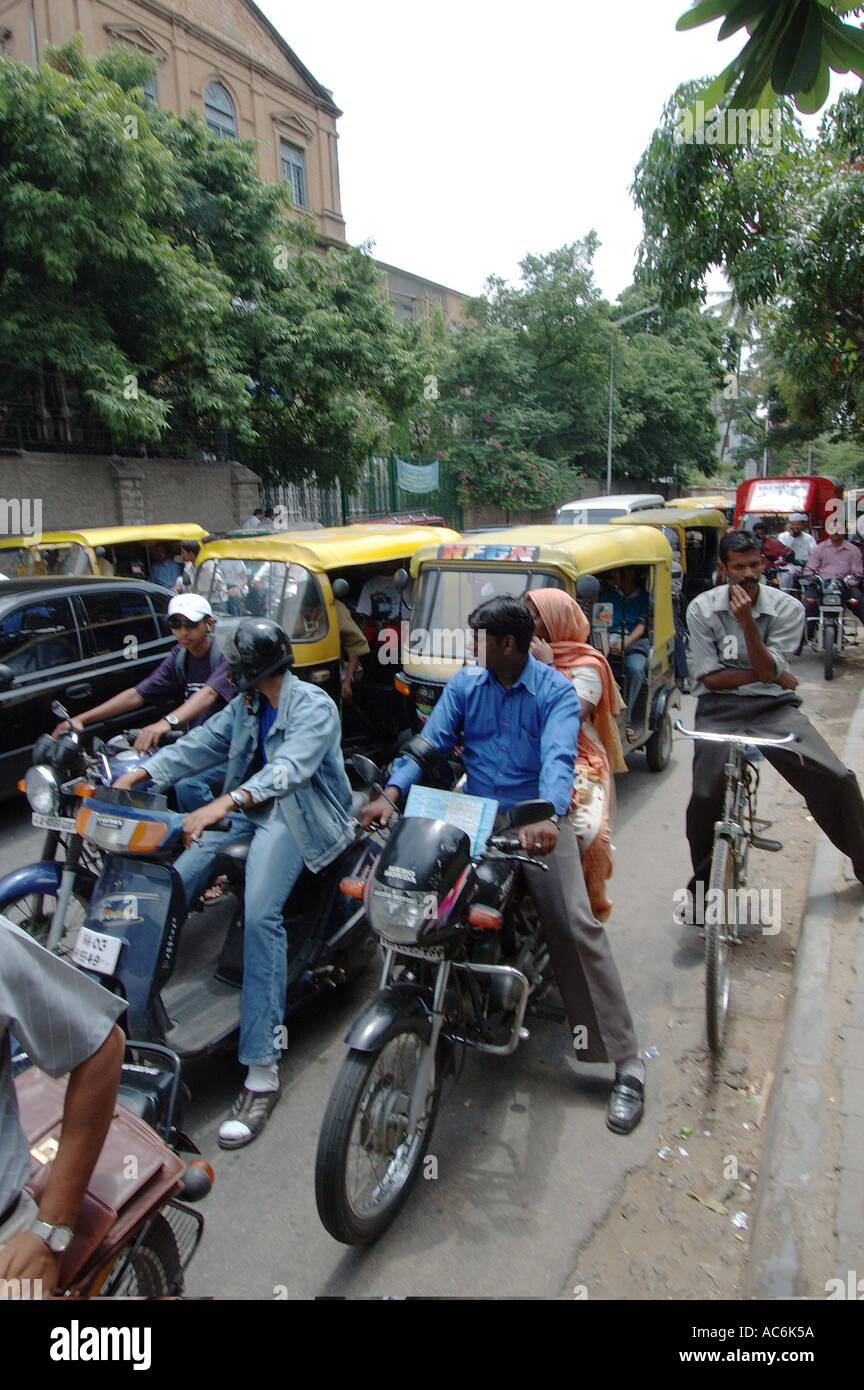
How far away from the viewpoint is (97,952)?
9.98ft

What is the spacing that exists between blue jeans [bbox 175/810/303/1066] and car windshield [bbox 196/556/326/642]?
129 inches

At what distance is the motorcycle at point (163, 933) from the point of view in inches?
121

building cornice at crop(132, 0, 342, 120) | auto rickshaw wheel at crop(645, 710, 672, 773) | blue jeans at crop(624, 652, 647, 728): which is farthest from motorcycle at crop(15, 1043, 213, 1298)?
building cornice at crop(132, 0, 342, 120)

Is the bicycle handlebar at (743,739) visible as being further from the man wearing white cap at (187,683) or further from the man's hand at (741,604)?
the man wearing white cap at (187,683)

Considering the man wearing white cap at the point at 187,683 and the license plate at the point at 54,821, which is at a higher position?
the man wearing white cap at the point at 187,683

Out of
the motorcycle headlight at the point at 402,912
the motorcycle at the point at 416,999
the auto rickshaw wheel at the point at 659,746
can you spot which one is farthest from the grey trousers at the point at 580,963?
the auto rickshaw wheel at the point at 659,746

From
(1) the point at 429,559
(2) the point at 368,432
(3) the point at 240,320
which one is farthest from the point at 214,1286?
(2) the point at 368,432

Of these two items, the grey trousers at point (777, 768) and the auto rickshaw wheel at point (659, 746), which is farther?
the auto rickshaw wheel at point (659, 746)

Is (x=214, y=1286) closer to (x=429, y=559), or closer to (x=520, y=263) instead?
(x=429, y=559)

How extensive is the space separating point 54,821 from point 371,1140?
168cm

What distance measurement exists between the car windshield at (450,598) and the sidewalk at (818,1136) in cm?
283

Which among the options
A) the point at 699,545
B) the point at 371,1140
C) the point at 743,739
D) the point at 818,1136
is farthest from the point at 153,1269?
the point at 699,545

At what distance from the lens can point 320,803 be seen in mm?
3664

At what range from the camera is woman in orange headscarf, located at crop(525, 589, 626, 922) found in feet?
12.2
